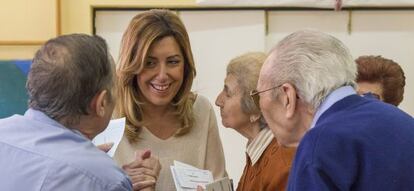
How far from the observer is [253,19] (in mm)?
3781

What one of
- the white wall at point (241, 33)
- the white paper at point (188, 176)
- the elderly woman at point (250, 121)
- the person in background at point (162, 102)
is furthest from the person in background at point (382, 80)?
the white wall at point (241, 33)

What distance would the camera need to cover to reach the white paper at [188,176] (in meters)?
1.72

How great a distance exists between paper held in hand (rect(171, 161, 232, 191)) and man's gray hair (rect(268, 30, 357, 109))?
58 centimetres

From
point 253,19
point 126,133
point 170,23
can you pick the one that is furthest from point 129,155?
point 253,19

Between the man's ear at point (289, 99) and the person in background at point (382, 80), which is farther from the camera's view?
the person in background at point (382, 80)

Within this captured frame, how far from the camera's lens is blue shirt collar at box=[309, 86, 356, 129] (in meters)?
1.18

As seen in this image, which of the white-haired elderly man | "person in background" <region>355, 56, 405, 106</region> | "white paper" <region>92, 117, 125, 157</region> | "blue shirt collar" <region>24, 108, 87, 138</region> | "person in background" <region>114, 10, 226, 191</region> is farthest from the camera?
"person in background" <region>355, 56, 405, 106</region>

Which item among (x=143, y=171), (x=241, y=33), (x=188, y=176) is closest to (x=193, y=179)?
(x=188, y=176)

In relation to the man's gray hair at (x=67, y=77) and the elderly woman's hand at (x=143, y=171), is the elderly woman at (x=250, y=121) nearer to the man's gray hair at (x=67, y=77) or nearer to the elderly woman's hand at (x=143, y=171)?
the elderly woman's hand at (x=143, y=171)

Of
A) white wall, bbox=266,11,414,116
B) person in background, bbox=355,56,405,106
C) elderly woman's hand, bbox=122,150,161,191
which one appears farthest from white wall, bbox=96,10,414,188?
elderly woman's hand, bbox=122,150,161,191

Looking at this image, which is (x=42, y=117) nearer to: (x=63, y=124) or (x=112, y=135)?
(x=63, y=124)

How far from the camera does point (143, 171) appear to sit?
1.69 metres

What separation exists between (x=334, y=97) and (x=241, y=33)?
2.64 m

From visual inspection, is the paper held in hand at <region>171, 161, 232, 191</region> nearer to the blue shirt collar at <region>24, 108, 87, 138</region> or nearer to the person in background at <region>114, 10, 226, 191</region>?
the person in background at <region>114, 10, 226, 191</region>
